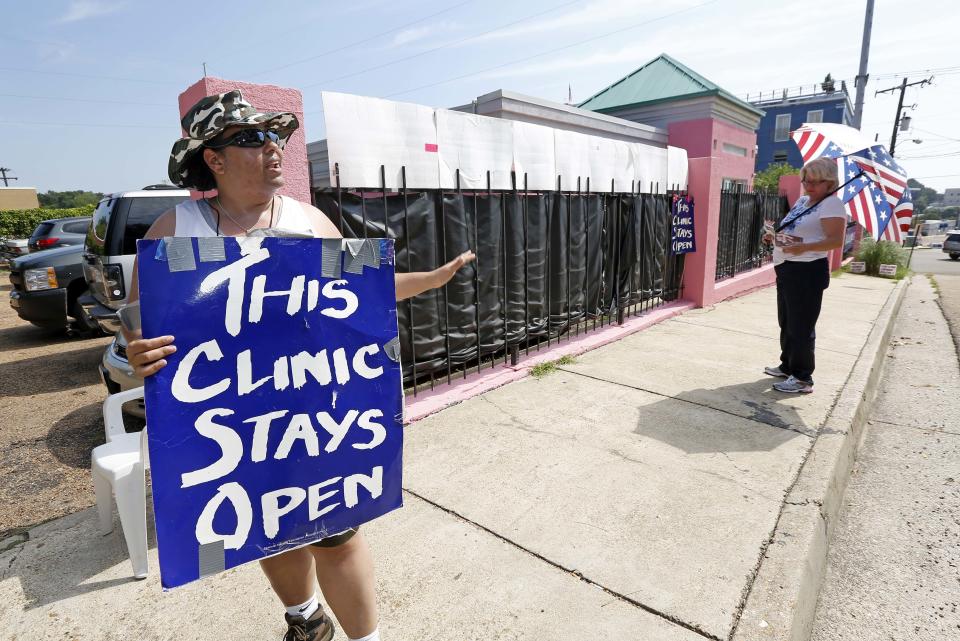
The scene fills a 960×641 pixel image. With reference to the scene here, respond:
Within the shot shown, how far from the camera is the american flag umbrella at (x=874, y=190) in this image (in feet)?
12.8

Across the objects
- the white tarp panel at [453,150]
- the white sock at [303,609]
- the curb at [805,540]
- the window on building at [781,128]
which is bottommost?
the curb at [805,540]

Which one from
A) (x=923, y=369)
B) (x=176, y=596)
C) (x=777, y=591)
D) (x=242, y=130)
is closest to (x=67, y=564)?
(x=176, y=596)

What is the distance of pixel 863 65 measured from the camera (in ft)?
60.1

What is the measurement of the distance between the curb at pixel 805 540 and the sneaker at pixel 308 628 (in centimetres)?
153

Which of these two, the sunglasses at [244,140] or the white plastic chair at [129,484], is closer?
the sunglasses at [244,140]

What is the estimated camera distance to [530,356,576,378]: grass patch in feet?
16.3

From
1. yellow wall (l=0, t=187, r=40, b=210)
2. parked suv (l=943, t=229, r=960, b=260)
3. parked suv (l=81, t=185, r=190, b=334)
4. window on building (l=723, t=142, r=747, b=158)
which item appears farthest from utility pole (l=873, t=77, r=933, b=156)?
yellow wall (l=0, t=187, r=40, b=210)

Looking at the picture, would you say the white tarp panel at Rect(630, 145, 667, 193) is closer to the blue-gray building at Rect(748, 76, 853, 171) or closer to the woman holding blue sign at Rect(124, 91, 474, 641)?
the woman holding blue sign at Rect(124, 91, 474, 641)

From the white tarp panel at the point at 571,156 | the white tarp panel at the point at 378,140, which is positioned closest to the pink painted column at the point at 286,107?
the white tarp panel at the point at 378,140

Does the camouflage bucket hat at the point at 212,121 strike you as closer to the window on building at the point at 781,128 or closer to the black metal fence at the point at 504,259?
the black metal fence at the point at 504,259

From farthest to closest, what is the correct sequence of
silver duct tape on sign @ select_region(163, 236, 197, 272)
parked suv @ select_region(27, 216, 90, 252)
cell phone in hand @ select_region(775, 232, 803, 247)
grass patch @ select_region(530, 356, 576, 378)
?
parked suv @ select_region(27, 216, 90, 252)
grass patch @ select_region(530, 356, 576, 378)
cell phone in hand @ select_region(775, 232, 803, 247)
silver duct tape on sign @ select_region(163, 236, 197, 272)

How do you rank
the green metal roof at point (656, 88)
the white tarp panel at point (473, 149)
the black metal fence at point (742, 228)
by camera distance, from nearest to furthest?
the white tarp panel at point (473, 149), the black metal fence at point (742, 228), the green metal roof at point (656, 88)

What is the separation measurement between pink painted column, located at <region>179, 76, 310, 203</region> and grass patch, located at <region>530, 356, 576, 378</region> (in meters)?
2.58

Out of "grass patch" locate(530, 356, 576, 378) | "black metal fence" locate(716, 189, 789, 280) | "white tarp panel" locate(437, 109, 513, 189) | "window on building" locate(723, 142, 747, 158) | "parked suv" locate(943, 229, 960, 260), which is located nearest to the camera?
"white tarp panel" locate(437, 109, 513, 189)
